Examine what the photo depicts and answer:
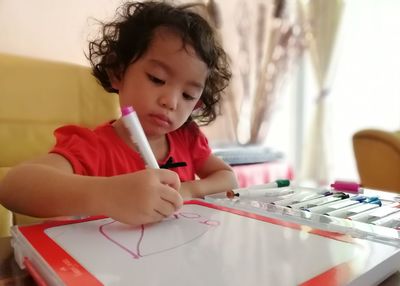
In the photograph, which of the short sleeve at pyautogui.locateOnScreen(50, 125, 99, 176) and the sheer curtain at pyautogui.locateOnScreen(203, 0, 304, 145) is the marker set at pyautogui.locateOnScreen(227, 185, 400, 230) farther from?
the sheer curtain at pyautogui.locateOnScreen(203, 0, 304, 145)

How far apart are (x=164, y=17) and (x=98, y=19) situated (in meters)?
0.75

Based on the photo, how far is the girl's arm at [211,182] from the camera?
21.4 inches

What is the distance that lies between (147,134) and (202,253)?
0.38 m

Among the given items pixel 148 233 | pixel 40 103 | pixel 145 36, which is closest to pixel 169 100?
pixel 145 36

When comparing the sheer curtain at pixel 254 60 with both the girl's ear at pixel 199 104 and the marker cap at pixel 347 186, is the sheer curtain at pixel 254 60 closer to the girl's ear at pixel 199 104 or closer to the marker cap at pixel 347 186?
the girl's ear at pixel 199 104

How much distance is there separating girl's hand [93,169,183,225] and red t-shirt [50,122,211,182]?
154mm

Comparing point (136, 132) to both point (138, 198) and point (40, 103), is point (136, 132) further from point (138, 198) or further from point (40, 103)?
point (40, 103)

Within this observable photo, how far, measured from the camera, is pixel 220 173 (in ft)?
2.22

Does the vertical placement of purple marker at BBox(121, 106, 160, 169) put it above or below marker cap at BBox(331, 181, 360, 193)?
above

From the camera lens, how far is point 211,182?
606 mm

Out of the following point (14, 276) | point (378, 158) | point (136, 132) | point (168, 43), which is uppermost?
point (168, 43)

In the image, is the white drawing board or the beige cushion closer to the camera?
the white drawing board

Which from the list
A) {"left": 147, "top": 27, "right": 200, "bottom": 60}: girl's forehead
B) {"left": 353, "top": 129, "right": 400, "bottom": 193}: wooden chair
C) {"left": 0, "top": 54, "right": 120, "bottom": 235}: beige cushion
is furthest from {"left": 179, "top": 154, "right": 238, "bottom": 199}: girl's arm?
{"left": 353, "top": 129, "right": 400, "bottom": 193}: wooden chair

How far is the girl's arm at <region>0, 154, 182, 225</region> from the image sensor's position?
1.13ft
